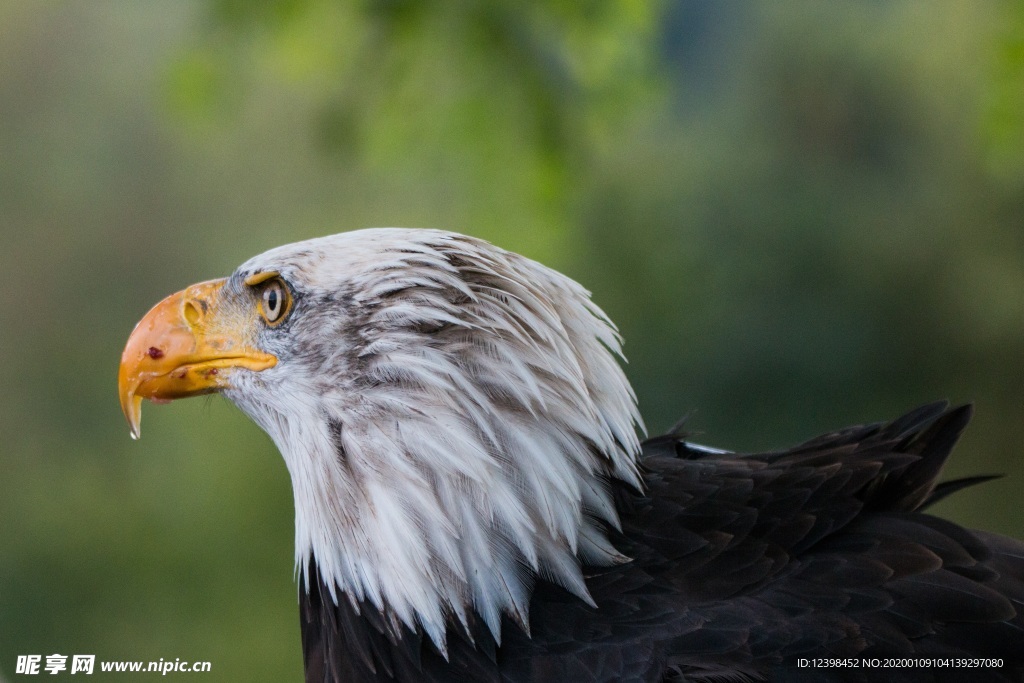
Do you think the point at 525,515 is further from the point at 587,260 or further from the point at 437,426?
the point at 587,260

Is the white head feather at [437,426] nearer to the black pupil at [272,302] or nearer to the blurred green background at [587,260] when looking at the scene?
the black pupil at [272,302]

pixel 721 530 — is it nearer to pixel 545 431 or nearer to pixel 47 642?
pixel 545 431

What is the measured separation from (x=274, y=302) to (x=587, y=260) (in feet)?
11.5

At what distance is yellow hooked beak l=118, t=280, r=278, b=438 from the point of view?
141 centimetres

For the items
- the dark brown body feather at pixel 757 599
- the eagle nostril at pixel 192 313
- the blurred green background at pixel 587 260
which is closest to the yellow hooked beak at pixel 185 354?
the eagle nostril at pixel 192 313

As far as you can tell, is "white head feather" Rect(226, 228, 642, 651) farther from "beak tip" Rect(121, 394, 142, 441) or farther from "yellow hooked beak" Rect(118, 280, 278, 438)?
"beak tip" Rect(121, 394, 142, 441)

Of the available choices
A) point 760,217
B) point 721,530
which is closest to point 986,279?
point 760,217

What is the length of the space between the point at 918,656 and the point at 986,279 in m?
4.17

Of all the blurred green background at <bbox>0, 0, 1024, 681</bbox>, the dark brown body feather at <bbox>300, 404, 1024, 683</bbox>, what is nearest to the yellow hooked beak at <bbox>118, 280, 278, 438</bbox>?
the dark brown body feather at <bbox>300, 404, 1024, 683</bbox>

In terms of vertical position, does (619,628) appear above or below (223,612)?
above

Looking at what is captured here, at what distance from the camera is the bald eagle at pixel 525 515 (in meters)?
1.21

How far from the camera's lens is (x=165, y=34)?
5.28 m

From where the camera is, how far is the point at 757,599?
4.09 ft

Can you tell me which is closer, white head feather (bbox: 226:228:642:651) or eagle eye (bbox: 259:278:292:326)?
white head feather (bbox: 226:228:642:651)
